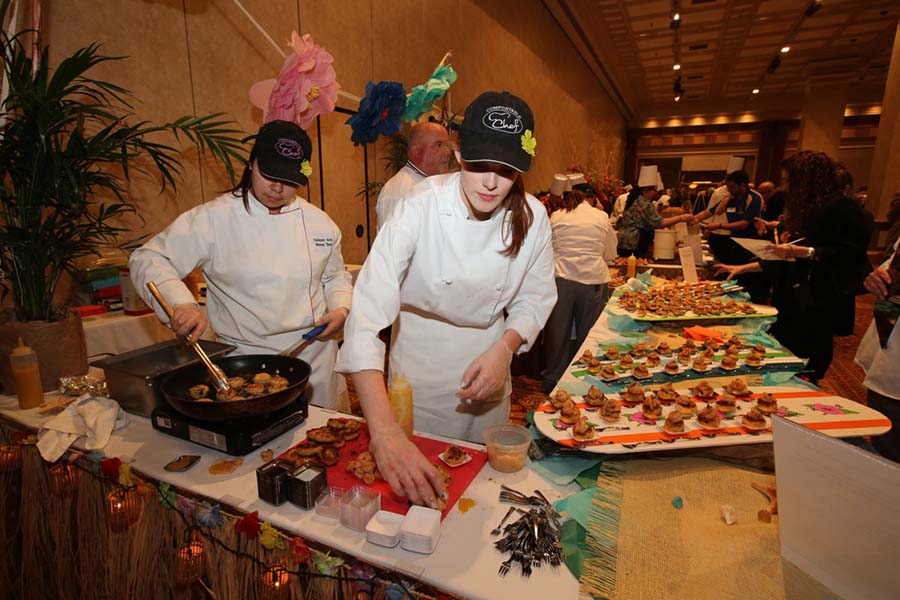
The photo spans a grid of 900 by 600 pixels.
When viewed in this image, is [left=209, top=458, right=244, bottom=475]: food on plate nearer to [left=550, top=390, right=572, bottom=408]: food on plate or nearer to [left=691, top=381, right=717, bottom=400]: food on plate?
A: [left=550, top=390, right=572, bottom=408]: food on plate

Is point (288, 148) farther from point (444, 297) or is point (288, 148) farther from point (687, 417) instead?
point (687, 417)

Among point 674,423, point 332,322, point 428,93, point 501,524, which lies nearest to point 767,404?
point 674,423

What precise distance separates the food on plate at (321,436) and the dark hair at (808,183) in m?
3.12

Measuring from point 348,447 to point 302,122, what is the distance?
1935 millimetres

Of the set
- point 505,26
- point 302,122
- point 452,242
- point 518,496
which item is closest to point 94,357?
point 302,122

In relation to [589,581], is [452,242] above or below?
above

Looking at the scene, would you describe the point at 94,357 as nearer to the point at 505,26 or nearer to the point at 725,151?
the point at 505,26

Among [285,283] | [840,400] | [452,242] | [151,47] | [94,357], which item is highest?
[151,47]

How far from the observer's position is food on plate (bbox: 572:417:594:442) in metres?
1.31

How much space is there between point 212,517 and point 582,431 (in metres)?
0.96

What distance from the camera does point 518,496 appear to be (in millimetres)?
1124

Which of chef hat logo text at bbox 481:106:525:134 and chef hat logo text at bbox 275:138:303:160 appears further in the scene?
chef hat logo text at bbox 275:138:303:160

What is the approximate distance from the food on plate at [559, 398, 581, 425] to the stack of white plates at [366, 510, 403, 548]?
0.59 m

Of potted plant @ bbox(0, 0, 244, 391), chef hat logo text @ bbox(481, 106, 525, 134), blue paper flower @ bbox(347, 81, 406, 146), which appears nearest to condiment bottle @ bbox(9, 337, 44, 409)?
potted plant @ bbox(0, 0, 244, 391)
